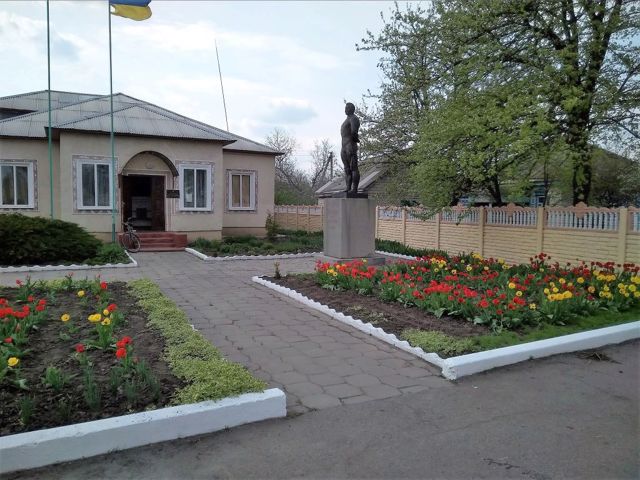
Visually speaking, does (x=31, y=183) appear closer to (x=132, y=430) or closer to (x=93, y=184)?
(x=93, y=184)

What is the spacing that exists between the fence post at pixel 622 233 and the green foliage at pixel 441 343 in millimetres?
6070

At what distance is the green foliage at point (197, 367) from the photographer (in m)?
3.60

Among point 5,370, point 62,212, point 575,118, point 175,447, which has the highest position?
point 575,118

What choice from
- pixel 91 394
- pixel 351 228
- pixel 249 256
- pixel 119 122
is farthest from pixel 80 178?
pixel 91 394

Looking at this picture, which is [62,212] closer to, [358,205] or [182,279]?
[182,279]

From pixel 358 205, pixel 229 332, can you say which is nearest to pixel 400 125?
pixel 358 205

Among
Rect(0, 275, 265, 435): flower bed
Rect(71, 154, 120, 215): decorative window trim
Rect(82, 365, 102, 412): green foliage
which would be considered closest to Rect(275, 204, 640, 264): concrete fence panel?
Rect(0, 275, 265, 435): flower bed

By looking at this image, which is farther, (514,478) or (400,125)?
(400,125)

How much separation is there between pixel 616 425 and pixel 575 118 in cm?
944

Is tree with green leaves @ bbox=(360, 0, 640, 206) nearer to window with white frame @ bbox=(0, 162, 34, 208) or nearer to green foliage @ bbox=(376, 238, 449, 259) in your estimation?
green foliage @ bbox=(376, 238, 449, 259)

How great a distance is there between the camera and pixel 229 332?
597 centimetres

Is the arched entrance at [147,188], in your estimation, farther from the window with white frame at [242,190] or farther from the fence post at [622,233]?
the fence post at [622,233]

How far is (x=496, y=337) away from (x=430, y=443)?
7.93 ft

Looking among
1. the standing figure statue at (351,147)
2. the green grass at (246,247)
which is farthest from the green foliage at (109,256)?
the standing figure statue at (351,147)
